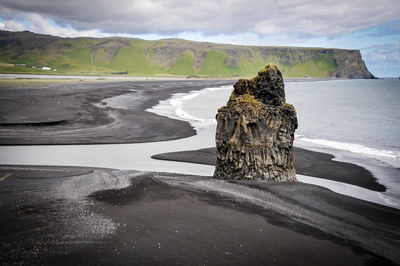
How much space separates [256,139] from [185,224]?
5947 mm

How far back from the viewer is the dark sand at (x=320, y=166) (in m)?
14.9

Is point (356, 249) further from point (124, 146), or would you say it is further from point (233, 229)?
point (124, 146)

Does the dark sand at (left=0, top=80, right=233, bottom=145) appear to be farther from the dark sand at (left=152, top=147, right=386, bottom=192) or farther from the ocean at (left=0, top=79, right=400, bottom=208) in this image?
the dark sand at (left=152, top=147, right=386, bottom=192)

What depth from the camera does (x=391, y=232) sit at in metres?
8.16

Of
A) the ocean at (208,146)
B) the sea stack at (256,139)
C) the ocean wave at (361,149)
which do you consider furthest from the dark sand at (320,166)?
the sea stack at (256,139)

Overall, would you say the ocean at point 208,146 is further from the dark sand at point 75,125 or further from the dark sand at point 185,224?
the dark sand at point 185,224

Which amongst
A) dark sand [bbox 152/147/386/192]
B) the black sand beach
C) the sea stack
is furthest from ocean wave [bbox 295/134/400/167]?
the sea stack

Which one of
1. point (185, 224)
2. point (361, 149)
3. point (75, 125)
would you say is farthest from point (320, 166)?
point (75, 125)

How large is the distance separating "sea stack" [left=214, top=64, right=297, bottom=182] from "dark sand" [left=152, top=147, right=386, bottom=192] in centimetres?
395

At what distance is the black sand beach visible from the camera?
20.0 ft

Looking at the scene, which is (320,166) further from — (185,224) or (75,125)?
(75,125)

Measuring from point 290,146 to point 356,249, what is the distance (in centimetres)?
A: 630

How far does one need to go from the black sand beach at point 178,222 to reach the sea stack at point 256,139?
892 millimetres

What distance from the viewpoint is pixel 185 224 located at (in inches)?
296
